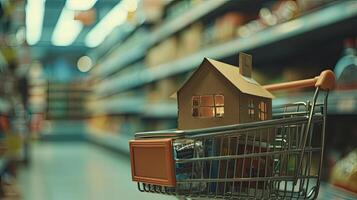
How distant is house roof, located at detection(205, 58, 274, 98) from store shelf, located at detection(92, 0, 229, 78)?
64.3 inches

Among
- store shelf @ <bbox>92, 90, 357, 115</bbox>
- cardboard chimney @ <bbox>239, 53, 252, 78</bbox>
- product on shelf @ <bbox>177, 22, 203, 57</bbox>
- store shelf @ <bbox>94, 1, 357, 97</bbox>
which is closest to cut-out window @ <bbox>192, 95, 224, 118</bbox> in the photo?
cardboard chimney @ <bbox>239, 53, 252, 78</bbox>

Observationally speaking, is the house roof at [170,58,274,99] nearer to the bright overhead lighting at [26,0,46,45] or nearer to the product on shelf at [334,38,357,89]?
the product on shelf at [334,38,357,89]

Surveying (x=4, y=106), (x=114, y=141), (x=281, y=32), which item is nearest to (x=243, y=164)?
(x=281, y=32)

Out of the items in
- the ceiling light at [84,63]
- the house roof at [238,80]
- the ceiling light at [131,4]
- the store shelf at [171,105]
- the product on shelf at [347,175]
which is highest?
the ceiling light at [84,63]

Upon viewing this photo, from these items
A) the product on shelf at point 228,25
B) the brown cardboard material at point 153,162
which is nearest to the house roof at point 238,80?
the brown cardboard material at point 153,162

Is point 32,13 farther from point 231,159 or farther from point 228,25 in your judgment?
point 231,159

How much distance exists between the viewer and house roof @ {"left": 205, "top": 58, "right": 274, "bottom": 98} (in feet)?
3.43

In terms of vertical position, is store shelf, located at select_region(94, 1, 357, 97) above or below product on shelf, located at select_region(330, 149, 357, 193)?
above

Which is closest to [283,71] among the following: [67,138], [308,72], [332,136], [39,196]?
[308,72]

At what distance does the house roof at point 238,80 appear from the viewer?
1.04 metres

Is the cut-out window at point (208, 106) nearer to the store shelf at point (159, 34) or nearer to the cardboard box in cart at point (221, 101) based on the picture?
the cardboard box in cart at point (221, 101)

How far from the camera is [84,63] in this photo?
14547 millimetres

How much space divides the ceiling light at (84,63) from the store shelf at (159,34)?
2.86 m

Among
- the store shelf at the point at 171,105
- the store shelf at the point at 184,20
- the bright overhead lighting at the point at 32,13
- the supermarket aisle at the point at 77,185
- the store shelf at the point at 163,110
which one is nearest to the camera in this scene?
the store shelf at the point at 171,105
